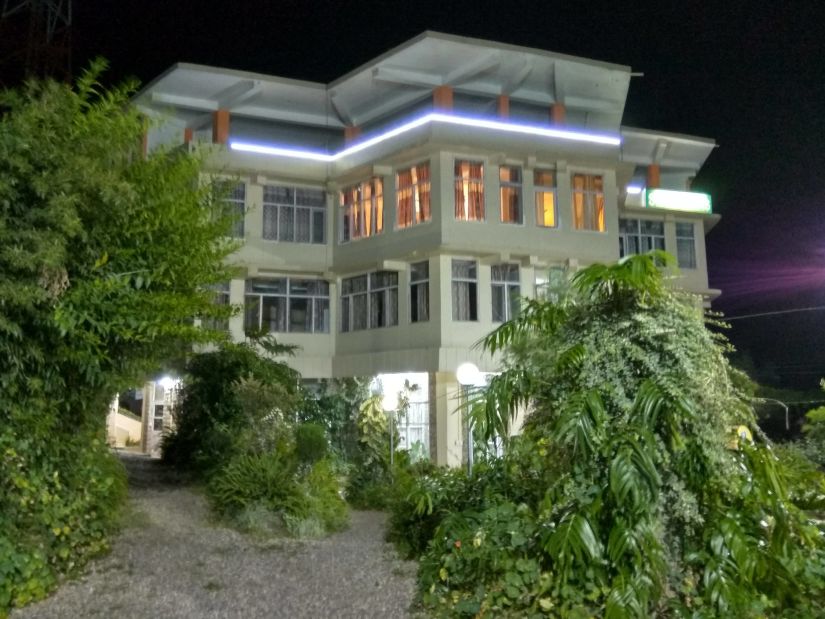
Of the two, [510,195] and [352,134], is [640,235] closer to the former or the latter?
[510,195]

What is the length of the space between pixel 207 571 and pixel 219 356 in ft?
26.0

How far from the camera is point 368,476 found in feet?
46.6

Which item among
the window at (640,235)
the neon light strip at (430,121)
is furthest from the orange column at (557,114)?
Answer: the window at (640,235)

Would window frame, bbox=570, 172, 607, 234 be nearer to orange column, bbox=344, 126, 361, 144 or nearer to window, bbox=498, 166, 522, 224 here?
window, bbox=498, 166, 522, 224

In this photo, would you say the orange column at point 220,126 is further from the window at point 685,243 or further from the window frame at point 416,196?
the window at point 685,243

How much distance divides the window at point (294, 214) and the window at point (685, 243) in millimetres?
11565

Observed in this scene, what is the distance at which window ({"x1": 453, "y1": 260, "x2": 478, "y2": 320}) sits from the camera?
703 inches

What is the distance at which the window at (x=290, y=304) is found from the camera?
2006 centimetres

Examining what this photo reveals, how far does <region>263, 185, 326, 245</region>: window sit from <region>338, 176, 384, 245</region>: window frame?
1.93 ft

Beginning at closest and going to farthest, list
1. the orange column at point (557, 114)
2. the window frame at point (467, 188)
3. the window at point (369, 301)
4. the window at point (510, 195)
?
1. the window frame at point (467, 188)
2. the window at point (510, 195)
3. the window at point (369, 301)
4. the orange column at point (557, 114)

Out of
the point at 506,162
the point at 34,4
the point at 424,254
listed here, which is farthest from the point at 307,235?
the point at 34,4

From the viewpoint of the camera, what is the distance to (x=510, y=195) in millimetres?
18578

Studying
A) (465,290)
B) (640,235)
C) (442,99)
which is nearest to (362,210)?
(442,99)

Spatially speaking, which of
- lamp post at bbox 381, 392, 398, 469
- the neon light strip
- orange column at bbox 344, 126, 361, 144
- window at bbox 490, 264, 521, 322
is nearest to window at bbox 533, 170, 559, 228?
the neon light strip
